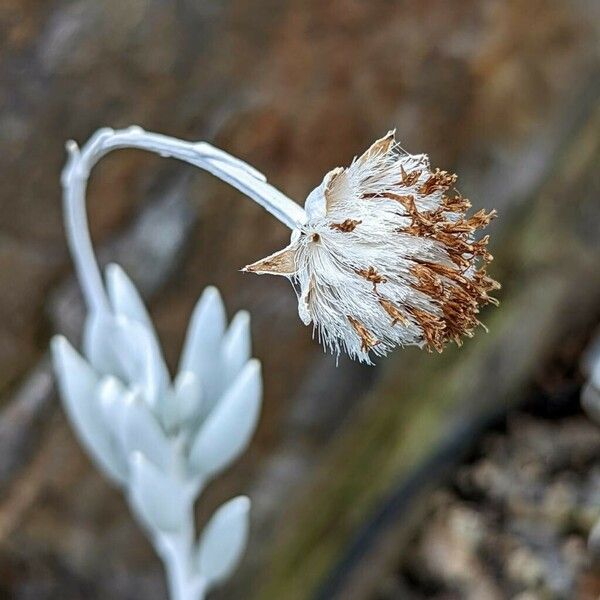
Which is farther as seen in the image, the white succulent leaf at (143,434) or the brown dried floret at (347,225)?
the white succulent leaf at (143,434)

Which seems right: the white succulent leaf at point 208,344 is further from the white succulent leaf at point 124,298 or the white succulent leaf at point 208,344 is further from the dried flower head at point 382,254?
the dried flower head at point 382,254

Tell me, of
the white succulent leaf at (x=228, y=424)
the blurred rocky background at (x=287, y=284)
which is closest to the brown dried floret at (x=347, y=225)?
the white succulent leaf at (x=228, y=424)

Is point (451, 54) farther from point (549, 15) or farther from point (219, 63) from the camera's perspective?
point (219, 63)

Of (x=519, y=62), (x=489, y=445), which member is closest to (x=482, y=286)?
(x=519, y=62)

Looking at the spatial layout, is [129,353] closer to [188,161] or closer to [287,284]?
[188,161]

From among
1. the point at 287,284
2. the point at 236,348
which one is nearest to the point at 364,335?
the point at 236,348
